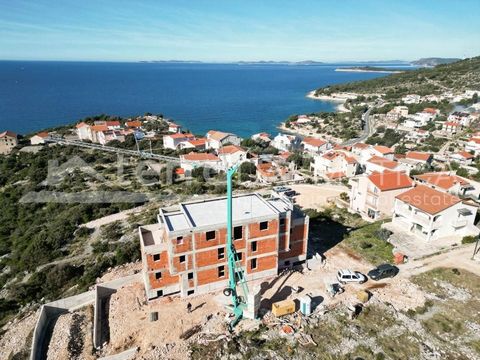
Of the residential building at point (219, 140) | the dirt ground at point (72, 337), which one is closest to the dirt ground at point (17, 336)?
the dirt ground at point (72, 337)

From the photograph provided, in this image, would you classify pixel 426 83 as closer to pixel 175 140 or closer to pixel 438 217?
pixel 175 140

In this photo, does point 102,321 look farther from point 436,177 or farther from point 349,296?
point 436,177

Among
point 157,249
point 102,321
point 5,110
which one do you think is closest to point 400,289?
point 157,249

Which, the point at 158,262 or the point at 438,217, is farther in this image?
the point at 438,217

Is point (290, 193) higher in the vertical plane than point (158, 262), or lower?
lower

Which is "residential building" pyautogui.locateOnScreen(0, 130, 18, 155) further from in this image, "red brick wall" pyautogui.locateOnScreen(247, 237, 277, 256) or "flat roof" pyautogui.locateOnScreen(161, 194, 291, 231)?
"red brick wall" pyautogui.locateOnScreen(247, 237, 277, 256)

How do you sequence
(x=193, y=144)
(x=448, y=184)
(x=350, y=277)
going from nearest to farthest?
(x=350, y=277), (x=448, y=184), (x=193, y=144)

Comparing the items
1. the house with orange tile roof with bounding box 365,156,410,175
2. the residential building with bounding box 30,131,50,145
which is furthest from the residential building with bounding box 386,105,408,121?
the residential building with bounding box 30,131,50,145

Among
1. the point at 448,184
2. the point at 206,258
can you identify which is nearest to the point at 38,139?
the point at 206,258
